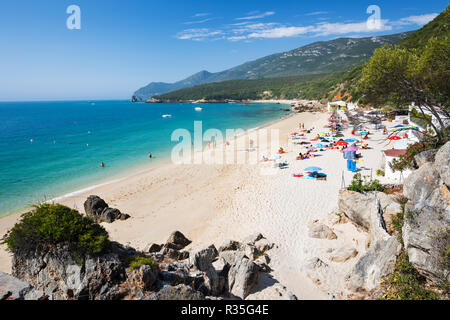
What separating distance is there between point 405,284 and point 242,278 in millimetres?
3949

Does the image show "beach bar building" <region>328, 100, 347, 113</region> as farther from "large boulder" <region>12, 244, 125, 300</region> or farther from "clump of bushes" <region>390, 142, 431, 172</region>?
"large boulder" <region>12, 244, 125, 300</region>

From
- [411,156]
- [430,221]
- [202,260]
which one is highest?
[411,156]

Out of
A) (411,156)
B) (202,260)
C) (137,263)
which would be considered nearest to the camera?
(137,263)

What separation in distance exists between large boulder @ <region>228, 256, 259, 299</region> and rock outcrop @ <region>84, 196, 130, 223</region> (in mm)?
9335

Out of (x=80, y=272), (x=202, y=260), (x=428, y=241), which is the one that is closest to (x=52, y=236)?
(x=80, y=272)

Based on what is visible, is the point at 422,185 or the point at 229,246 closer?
the point at 422,185

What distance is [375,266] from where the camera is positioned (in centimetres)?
678

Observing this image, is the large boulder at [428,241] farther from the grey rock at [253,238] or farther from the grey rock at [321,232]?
the grey rock at [253,238]

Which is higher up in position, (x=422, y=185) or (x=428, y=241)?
(x=422, y=185)

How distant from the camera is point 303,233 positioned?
10625mm

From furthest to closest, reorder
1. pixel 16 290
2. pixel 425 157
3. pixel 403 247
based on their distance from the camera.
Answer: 1. pixel 425 157
2. pixel 403 247
3. pixel 16 290

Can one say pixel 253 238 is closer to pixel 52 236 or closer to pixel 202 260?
pixel 202 260

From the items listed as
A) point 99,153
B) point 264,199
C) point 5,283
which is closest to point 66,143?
point 99,153
